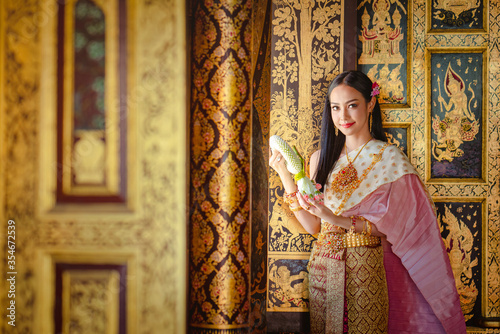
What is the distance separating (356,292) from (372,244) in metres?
0.23

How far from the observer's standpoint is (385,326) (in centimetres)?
144

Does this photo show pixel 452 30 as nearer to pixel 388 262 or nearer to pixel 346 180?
pixel 346 180

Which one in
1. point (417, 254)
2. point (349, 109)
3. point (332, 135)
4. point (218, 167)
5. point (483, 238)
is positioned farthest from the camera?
point (483, 238)

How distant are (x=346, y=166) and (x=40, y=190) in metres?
1.28

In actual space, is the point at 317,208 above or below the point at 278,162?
below

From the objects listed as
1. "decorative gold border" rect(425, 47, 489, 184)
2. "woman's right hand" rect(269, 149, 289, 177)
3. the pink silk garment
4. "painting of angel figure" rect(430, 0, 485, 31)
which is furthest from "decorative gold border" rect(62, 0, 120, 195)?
"painting of angel figure" rect(430, 0, 485, 31)

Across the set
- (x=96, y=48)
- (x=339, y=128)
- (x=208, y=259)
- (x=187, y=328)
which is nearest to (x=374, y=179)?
(x=339, y=128)

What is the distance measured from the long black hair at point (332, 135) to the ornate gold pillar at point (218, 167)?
2.22 feet

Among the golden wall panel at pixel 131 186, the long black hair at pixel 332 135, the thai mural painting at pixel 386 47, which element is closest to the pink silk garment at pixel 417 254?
the long black hair at pixel 332 135

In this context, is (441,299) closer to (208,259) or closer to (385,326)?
(385,326)

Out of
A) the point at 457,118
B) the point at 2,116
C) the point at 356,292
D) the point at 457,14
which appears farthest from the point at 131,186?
the point at 457,14

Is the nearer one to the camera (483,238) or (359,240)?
(359,240)

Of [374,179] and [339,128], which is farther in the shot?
[339,128]

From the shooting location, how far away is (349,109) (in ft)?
5.04
